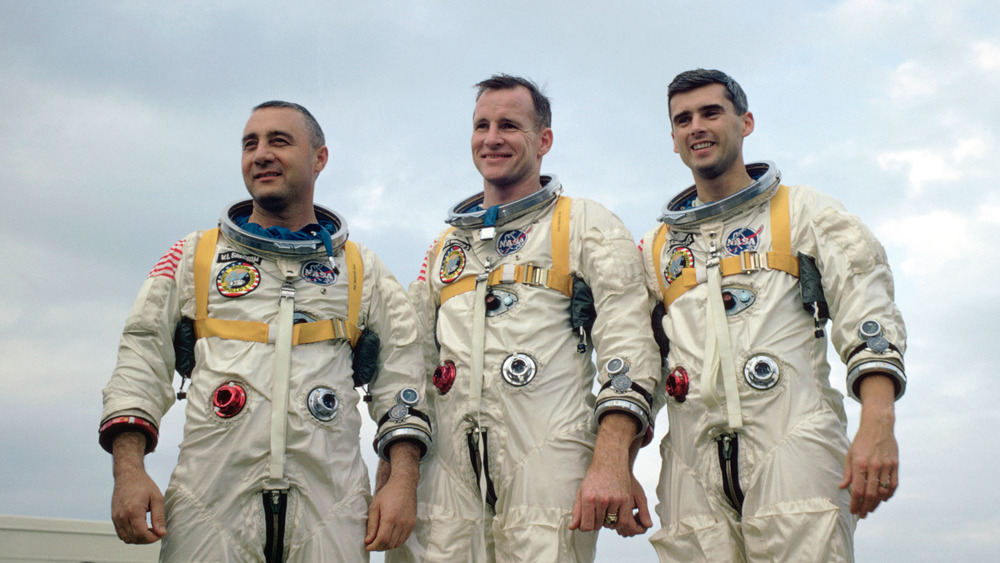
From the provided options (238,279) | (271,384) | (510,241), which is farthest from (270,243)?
(510,241)

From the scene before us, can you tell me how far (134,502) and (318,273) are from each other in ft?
5.26

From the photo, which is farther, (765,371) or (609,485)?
(765,371)

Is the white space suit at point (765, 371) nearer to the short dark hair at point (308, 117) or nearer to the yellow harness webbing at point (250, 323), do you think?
the yellow harness webbing at point (250, 323)

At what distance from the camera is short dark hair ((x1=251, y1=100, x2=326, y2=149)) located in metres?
5.51

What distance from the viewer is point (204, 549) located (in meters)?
4.29

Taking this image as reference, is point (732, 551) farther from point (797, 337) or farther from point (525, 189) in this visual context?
point (525, 189)

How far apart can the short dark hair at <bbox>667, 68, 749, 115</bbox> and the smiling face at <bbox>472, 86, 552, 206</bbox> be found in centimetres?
95

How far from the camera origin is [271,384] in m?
4.62

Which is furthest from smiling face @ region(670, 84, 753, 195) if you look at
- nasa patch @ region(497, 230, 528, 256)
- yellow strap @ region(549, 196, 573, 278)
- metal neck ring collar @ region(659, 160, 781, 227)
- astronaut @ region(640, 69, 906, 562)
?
nasa patch @ region(497, 230, 528, 256)

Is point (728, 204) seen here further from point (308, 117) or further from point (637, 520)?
point (308, 117)

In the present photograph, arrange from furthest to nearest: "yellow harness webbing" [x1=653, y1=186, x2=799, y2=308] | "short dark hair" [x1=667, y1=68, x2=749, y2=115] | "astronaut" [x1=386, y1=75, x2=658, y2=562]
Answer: "short dark hair" [x1=667, y1=68, x2=749, y2=115], "yellow harness webbing" [x1=653, y1=186, x2=799, y2=308], "astronaut" [x1=386, y1=75, x2=658, y2=562]

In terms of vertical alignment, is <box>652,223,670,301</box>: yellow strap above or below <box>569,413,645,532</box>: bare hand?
above

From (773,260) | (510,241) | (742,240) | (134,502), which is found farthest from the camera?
(510,241)

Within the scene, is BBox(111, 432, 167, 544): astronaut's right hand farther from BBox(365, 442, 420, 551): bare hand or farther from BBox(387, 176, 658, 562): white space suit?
BBox(387, 176, 658, 562): white space suit
